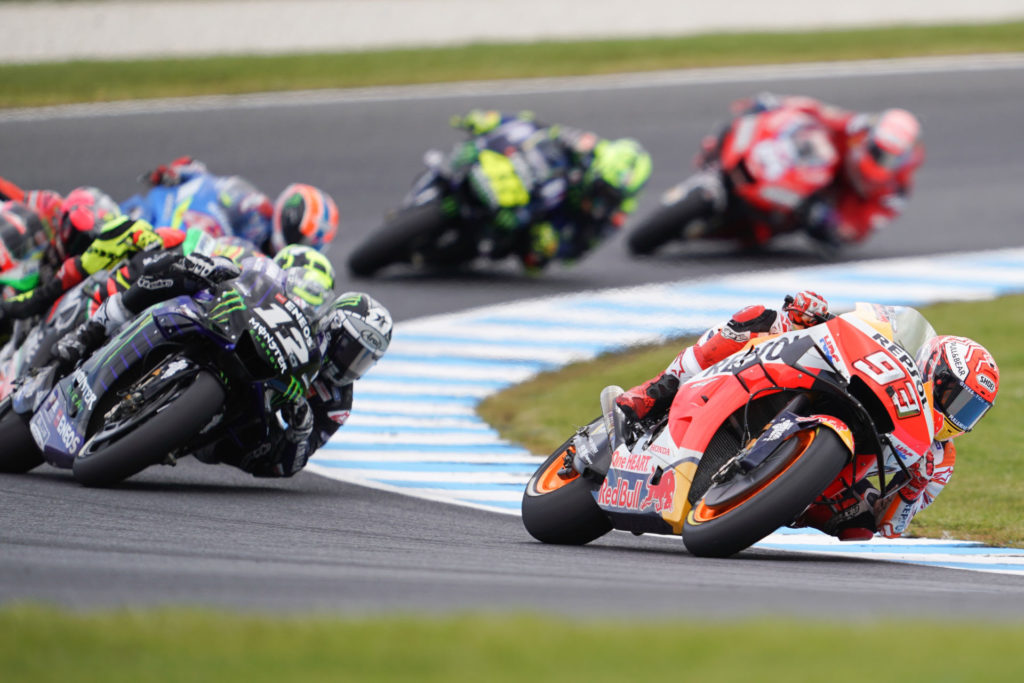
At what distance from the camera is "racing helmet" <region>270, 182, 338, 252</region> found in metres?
9.70

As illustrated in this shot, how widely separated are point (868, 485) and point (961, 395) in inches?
21.1

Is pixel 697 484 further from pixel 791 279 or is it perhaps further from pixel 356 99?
pixel 356 99

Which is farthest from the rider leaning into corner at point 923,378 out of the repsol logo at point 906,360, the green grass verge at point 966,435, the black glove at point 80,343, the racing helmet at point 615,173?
the racing helmet at point 615,173

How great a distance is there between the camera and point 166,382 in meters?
7.36

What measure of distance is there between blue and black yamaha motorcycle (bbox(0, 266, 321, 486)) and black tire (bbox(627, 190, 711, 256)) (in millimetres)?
8176

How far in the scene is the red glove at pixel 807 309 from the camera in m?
6.88

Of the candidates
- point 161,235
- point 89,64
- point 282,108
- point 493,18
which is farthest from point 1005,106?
point 161,235

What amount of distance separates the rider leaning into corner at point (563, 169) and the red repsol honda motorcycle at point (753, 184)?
4.67 ft

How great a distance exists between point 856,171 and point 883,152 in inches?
12.9

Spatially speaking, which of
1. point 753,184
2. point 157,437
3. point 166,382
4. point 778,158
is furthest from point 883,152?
point 157,437

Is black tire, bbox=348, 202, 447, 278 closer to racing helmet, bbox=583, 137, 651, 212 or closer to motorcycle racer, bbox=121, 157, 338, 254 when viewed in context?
racing helmet, bbox=583, 137, 651, 212

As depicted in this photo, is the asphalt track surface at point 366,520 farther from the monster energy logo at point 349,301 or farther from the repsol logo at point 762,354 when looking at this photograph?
the monster energy logo at point 349,301

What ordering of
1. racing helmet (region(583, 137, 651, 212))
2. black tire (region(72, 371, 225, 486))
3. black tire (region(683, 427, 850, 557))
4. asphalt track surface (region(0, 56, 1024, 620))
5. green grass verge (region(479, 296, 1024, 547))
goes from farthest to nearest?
racing helmet (region(583, 137, 651, 212)) < green grass verge (region(479, 296, 1024, 547)) < black tire (region(72, 371, 225, 486)) < black tire (region(683, 427, 850, 557)) < asphalt track surface (region(0, 56, 1024, 620))

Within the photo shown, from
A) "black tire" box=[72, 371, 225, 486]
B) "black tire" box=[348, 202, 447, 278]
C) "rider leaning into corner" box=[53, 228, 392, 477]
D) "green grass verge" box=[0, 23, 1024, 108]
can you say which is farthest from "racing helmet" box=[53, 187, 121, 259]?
"green grass verge" box=[0, 23, 1024, 108]
